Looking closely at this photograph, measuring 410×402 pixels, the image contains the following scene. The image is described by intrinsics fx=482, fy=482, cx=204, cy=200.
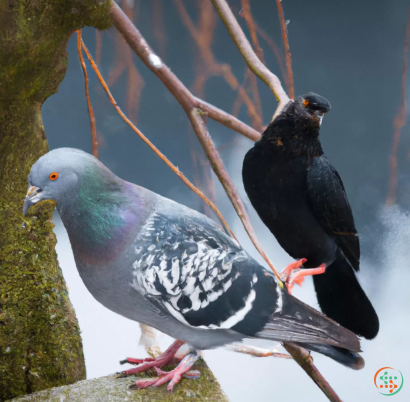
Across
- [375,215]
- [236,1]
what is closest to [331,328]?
[375,215]

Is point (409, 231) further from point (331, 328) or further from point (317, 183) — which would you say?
point (331, 328)

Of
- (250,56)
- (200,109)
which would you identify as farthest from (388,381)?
(250,56)

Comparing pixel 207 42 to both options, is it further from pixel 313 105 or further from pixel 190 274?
pixel 190 274

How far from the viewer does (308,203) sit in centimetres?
169

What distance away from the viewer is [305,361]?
169 cm

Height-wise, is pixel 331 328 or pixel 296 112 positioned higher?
pixel 296 112

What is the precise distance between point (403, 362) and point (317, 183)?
973 mm

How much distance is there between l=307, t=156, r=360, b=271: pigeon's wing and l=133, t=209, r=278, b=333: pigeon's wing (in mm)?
446

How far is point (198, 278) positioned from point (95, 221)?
12.0 inches

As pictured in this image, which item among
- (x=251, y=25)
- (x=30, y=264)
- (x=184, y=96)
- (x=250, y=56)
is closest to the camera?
(x=30, y=264)

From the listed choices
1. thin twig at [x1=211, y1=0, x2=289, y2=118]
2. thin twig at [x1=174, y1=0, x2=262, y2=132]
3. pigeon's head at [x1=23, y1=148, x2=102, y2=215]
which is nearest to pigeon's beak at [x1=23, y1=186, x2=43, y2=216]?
pigeon's head at [x1=23, y1=148, x2=102, y2=215]

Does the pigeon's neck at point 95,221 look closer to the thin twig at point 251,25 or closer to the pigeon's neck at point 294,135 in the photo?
the pigeon's neck at point 294,135

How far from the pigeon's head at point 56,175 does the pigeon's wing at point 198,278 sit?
220 millimetres

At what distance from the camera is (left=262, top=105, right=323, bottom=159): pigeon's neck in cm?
164
